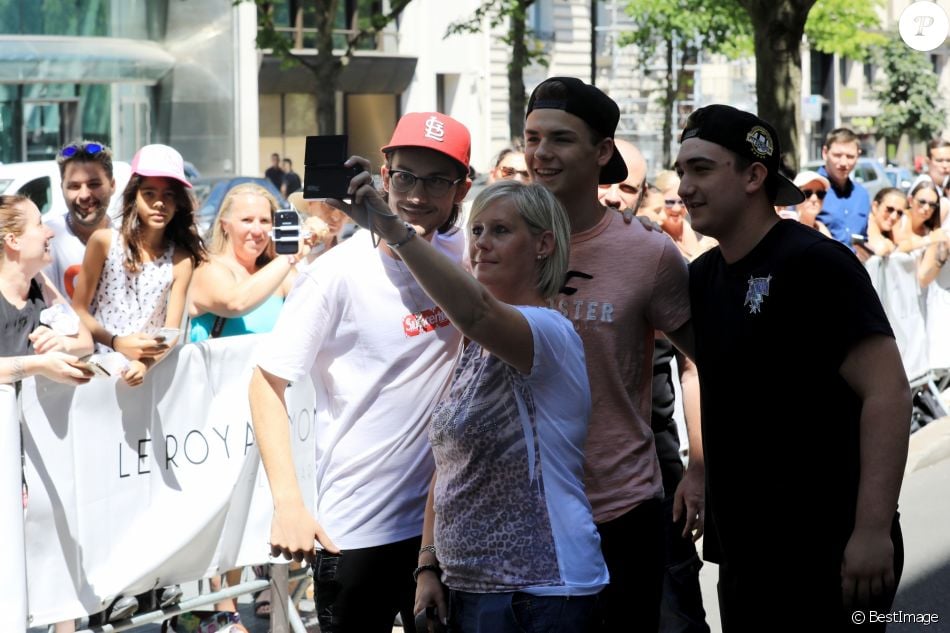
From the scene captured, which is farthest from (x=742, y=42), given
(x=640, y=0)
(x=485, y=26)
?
(x=485, y=26)

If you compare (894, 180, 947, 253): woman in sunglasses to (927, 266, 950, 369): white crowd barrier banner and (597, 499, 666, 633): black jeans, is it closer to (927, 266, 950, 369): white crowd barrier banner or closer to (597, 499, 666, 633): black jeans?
(927, 266, 950, 369): white crowd barrier banner

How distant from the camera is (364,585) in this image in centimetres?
374

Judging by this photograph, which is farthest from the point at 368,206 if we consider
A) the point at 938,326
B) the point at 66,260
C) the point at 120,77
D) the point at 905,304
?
the point at 120,77

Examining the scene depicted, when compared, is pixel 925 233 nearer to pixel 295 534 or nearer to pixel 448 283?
pixel 295 534

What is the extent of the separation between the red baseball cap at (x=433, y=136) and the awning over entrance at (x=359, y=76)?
30.8m

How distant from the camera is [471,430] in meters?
3.04

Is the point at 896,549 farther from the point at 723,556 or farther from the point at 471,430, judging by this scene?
the point at 471,430

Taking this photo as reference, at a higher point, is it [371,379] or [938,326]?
[371,379]

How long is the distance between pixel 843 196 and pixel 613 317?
7361 mm

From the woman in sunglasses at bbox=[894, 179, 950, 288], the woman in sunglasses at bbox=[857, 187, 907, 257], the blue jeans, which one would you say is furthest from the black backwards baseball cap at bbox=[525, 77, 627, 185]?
the woman in sunglasses at bbox=[894, 179, 950, 288]

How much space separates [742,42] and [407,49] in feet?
29.8

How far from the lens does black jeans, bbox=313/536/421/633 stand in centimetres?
374

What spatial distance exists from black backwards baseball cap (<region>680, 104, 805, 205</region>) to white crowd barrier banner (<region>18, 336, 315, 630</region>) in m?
2.30

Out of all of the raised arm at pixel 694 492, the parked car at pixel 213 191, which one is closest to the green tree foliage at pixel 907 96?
the parked car at pixel 213 191
